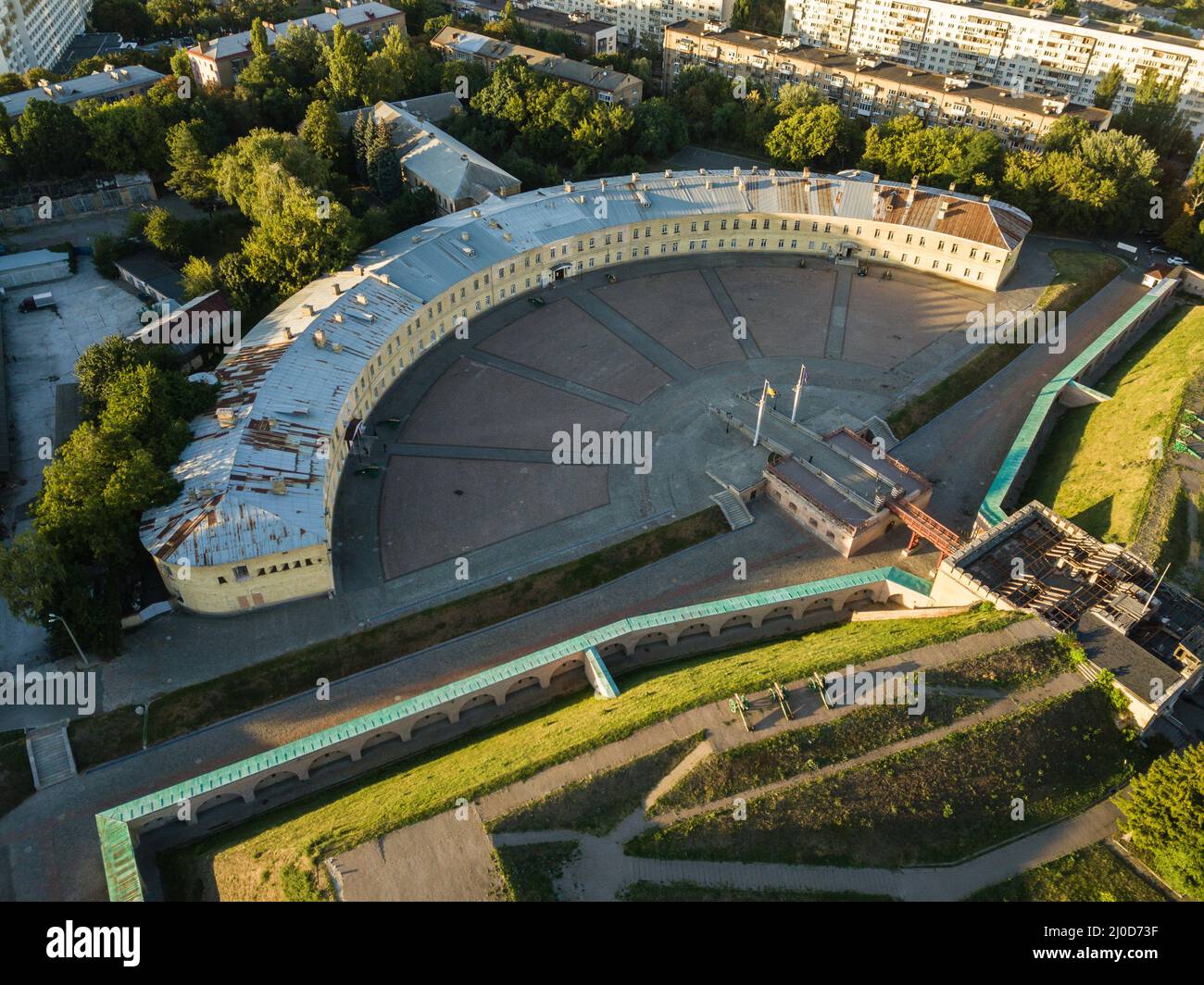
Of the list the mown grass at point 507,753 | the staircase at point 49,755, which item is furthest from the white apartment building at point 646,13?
the staircase at point 49,755

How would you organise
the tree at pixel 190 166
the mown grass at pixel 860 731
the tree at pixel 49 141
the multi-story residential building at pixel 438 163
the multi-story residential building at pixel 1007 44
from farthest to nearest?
the multi-story residential building at pixel 1007 44 → the multi-story residential building at pixel 438 163 → the tree at pixel 49 141 → the tree at pixel 190 166 → the mown grass at pixel 860 731

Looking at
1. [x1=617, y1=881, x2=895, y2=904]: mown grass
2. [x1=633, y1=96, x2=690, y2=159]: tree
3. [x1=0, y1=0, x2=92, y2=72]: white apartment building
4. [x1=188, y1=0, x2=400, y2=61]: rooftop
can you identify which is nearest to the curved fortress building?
[x1=633, y1=96, x2=690, y2=159]: tree

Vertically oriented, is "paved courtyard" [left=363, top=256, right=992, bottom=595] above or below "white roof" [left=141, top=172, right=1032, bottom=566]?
below

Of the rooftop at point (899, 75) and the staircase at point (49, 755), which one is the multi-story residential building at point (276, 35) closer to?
the rooftop at point (899, 75)

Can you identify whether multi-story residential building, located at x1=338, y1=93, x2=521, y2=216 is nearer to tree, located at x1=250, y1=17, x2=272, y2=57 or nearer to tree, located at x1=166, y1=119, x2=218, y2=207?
tree, located at x1=250, y1=17, x2=272, y2=57

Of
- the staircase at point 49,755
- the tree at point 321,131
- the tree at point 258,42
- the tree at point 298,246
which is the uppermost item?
Result: the tree at point 258,42
